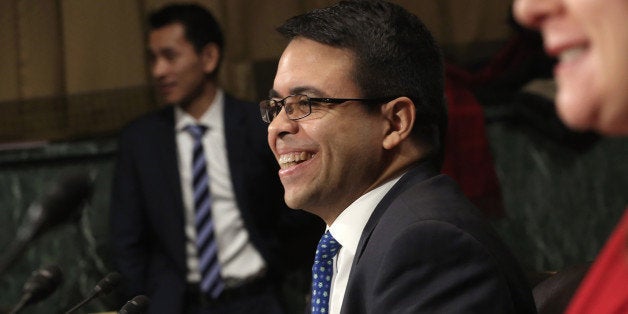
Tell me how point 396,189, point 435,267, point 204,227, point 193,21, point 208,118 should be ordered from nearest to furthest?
point 435,267 < point 396,189 < point 204,227 < point 208,118 < point 193,21

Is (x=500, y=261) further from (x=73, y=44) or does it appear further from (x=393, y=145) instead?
(x=73, y=44)

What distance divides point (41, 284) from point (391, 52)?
714 mm

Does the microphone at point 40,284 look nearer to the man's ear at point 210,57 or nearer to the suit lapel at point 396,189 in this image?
the suit lapel at point 396,189

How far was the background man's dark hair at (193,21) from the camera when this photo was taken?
3348mm

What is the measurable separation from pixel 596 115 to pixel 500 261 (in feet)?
2.61

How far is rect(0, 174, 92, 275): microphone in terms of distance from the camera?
1.08 meters

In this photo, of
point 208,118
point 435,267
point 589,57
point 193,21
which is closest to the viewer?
point 589,57

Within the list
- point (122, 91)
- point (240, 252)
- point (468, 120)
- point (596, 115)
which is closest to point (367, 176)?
point (596, 115)

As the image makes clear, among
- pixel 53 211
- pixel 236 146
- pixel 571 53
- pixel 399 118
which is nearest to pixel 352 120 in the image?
pixel 399 118

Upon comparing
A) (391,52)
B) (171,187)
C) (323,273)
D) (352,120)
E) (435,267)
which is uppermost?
(391,52)

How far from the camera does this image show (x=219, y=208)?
3.12 meters

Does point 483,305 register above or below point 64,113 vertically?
above

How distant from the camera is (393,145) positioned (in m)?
1.68

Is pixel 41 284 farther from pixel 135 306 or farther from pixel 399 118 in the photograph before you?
pixel 399 118
